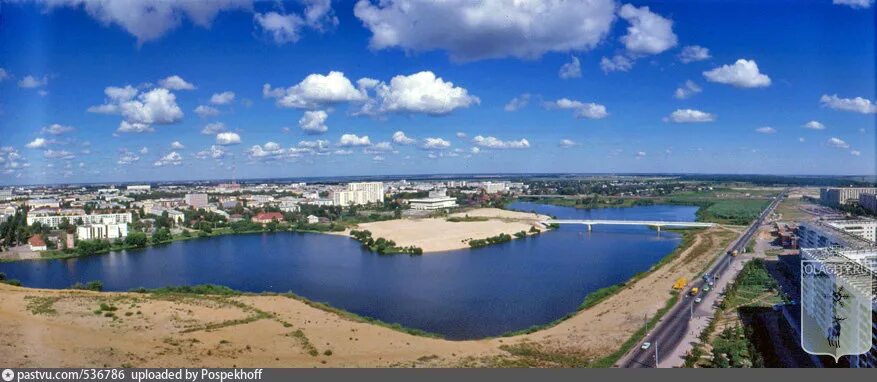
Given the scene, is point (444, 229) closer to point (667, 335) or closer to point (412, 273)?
point (412, 273)

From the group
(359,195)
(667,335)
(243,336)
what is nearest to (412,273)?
(243,336)

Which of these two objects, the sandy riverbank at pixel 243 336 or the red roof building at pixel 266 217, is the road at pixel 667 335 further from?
the red roof building at pixel 266 217

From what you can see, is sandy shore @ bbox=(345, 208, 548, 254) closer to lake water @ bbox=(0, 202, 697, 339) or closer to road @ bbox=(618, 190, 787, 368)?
lake water @ bbox=(0, 202, 697, 339)

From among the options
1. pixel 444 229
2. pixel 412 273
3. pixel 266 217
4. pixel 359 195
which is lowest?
pixel 412 273

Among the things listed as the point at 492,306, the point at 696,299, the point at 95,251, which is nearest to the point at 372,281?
the point at 492,306

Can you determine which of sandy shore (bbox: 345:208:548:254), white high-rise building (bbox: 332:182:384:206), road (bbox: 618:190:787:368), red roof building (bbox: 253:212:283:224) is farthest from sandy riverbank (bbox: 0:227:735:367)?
white high-rise building (bbox: 332:182:384:206)

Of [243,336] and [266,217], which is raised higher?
[266,217]
